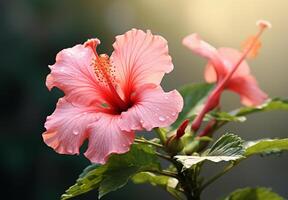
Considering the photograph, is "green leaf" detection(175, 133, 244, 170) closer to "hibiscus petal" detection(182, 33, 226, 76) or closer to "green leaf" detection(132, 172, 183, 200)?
"green leaf" detection(132, 172, 183, 200)

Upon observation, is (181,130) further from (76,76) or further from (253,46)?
(253,46)

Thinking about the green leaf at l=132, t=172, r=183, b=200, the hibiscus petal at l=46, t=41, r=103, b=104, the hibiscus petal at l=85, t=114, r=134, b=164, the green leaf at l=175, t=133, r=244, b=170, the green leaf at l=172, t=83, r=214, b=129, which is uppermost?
the hibiscus petal at l=46, t=41, r=103, b=104

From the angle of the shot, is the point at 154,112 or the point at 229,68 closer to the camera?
the point at 154,112

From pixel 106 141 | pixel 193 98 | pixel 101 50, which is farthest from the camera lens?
pixel 101 50

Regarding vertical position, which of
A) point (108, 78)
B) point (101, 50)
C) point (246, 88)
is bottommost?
point (101, 50)

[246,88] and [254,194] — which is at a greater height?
[246,88]

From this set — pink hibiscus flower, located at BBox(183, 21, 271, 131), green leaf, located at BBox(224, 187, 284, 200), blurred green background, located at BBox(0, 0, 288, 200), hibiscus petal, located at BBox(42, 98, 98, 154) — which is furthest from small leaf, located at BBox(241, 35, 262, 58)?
blurred green background, located at BBox(0, 0, 288, 200)

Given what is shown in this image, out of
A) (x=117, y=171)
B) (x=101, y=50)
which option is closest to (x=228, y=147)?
(x=117, y=171)

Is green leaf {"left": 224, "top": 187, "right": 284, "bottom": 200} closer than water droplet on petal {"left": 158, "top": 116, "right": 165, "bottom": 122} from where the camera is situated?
No
